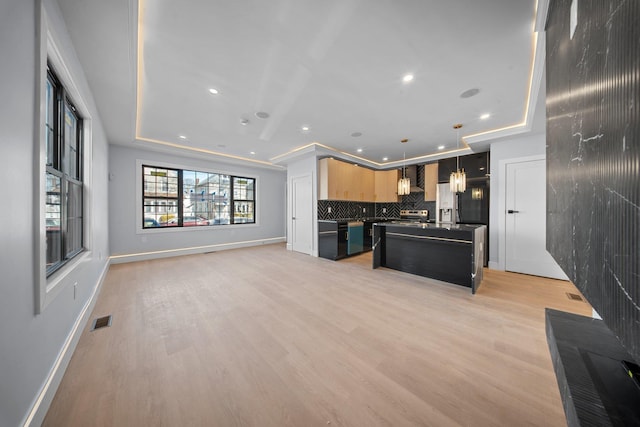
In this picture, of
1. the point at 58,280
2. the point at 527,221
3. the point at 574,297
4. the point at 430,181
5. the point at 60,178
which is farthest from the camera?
the point at 430,181

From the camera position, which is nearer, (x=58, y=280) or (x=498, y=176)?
(x=58, y=280)

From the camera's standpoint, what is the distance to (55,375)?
1321 mm

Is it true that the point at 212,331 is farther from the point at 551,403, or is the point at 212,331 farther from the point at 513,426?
the point at 551,403

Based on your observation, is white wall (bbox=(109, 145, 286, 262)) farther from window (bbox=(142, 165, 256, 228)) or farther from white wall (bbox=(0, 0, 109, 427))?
white wall (bbox=(0, 0, 109, 427))

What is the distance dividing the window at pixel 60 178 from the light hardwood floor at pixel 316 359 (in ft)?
2.76

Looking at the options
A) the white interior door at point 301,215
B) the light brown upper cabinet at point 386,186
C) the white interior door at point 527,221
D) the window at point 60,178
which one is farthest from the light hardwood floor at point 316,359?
the light brown upper cabinet at point 386,186

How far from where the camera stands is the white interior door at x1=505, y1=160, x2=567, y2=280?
3588mm

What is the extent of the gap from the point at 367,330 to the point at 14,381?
2.14 m

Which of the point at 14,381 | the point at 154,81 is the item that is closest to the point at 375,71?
the point at 154,81

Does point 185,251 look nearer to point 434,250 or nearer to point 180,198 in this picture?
point 180,198

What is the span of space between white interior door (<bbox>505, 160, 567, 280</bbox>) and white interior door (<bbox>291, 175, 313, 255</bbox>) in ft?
13.4

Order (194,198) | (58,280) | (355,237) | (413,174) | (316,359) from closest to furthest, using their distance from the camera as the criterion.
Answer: (58,280) → (316,359) → (355,237) → (194,198) → (413,174)

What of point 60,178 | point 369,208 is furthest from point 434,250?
point 60,178

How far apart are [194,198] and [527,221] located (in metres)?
7.38
